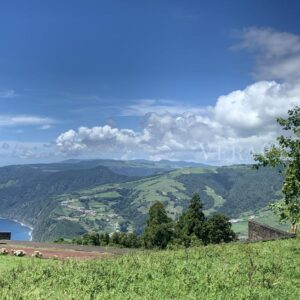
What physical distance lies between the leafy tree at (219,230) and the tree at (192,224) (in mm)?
1037

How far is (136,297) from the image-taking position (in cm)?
1481

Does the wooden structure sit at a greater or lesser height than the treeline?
greater

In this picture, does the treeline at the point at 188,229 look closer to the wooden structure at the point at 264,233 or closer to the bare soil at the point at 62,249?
the wooden structure at the point at 264,233

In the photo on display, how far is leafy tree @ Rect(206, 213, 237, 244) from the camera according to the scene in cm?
7492

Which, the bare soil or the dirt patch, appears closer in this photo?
the dirt patch

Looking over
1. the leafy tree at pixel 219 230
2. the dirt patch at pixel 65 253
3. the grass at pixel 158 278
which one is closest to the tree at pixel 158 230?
the leafy tree at pixel 219 230

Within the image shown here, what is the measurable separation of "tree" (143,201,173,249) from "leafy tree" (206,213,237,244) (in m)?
6.77

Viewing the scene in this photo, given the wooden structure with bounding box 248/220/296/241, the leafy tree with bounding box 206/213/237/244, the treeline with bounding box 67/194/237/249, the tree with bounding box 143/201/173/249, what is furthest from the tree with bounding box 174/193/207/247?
the wooden structure with bounding box 248/220/296/241

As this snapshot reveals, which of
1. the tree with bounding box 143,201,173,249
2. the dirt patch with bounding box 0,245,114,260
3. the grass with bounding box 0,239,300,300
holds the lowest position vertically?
the tree with bounding box 143,201,173,249

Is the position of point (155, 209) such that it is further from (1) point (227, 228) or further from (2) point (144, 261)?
(2) point (144, 261)

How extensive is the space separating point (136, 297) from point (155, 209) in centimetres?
6803

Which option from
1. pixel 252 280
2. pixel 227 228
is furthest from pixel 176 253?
pixel 227 228

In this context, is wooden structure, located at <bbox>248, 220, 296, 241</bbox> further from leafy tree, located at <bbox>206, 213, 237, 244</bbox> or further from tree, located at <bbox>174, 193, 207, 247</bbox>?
leafy tree, located at <bbox>206, 213, 237, 244</bbox>

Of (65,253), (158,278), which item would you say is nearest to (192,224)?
(65,253)
